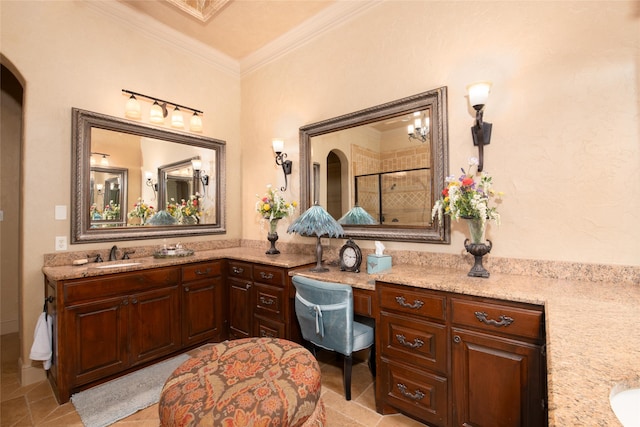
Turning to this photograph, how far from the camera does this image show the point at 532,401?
4.51ft

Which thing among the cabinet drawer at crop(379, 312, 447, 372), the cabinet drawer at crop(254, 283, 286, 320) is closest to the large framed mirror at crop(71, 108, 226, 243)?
the cabinet drawer at crop(254, 283, 286, 320)

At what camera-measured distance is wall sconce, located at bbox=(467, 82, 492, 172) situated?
1840 mm

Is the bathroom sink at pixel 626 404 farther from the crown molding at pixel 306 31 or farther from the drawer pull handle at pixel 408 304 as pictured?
the crown molding at pixel 306 31

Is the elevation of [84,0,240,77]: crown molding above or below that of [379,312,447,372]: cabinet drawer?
above

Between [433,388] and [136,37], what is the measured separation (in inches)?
163

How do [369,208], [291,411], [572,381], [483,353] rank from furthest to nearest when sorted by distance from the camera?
[369,208]
[483,353]
[291,411]
[572,381]

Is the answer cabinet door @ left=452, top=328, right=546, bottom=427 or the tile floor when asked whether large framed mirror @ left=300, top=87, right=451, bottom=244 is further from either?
the tile floor

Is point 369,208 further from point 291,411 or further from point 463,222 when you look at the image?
point 291,411

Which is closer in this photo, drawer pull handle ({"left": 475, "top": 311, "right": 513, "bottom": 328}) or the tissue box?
drawer pull handle ({"left": 475, "top": 311, "right": 513, "bottom": 328})

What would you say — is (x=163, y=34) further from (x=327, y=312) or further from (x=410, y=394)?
(x=410, y=394)

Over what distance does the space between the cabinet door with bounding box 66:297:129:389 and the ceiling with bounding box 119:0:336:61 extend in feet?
9.33

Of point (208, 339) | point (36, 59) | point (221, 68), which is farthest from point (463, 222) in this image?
point (36, 59)

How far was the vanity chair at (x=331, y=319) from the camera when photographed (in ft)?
6.30

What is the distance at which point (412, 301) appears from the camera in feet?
5.74
